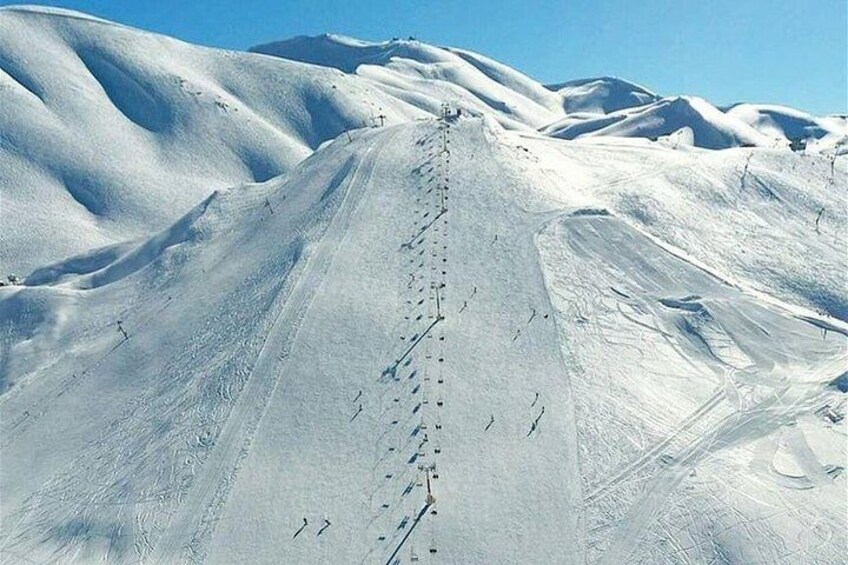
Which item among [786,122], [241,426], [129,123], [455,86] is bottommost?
[241,426]

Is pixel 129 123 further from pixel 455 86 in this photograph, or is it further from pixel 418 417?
pixel 418 417

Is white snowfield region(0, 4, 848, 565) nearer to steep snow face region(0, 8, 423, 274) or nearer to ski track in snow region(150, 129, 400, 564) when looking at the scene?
ski track in snow region(150, 129, 400, 564)

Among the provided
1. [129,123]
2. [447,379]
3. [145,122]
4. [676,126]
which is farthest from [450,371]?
[676,126]

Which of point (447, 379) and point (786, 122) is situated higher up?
point (786, 122)

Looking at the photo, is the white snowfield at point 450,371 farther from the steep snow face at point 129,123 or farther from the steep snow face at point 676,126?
the steep snow face at point 676,126

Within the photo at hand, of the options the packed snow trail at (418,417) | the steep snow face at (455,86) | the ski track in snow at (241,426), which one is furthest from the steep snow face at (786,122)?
the ski track in snow at (241,426)

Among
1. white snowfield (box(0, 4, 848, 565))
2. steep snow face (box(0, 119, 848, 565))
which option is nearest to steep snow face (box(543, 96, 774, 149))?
white snowfield (box(0, 4, 848, 565))

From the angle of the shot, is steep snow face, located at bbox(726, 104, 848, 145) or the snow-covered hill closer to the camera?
the snow-covered hill

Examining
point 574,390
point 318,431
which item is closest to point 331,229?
point 318,431
